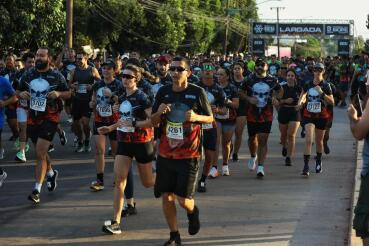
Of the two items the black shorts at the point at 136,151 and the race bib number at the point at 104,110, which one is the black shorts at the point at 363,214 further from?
the race bib number at the point at 104,110

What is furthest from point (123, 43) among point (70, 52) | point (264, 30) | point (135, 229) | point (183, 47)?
point (135, 229)

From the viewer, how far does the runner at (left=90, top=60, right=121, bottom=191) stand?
9773 millimetres

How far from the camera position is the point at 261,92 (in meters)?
11.4

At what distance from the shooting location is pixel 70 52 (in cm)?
1753

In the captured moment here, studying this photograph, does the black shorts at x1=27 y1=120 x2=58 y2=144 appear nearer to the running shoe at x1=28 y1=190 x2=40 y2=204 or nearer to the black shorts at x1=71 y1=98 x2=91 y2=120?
the running shoe at x1=28 y1=190 x2=40 y2=204

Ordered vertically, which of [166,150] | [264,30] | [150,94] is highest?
[264,30]

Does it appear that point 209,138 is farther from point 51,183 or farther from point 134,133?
point 134,133

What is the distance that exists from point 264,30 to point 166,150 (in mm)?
55694

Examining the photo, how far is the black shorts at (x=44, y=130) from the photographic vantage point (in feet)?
30.0

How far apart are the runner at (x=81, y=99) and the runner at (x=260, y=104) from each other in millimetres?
3490

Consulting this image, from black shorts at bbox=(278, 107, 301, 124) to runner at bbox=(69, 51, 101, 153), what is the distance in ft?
11.7

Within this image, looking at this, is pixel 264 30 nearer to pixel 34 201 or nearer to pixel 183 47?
pixel 183 47

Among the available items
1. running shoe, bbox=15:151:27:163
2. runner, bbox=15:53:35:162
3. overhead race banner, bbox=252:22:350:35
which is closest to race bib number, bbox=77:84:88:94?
runner, bbox=15:53:35:162

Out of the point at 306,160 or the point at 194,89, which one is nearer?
the point at 194,89
